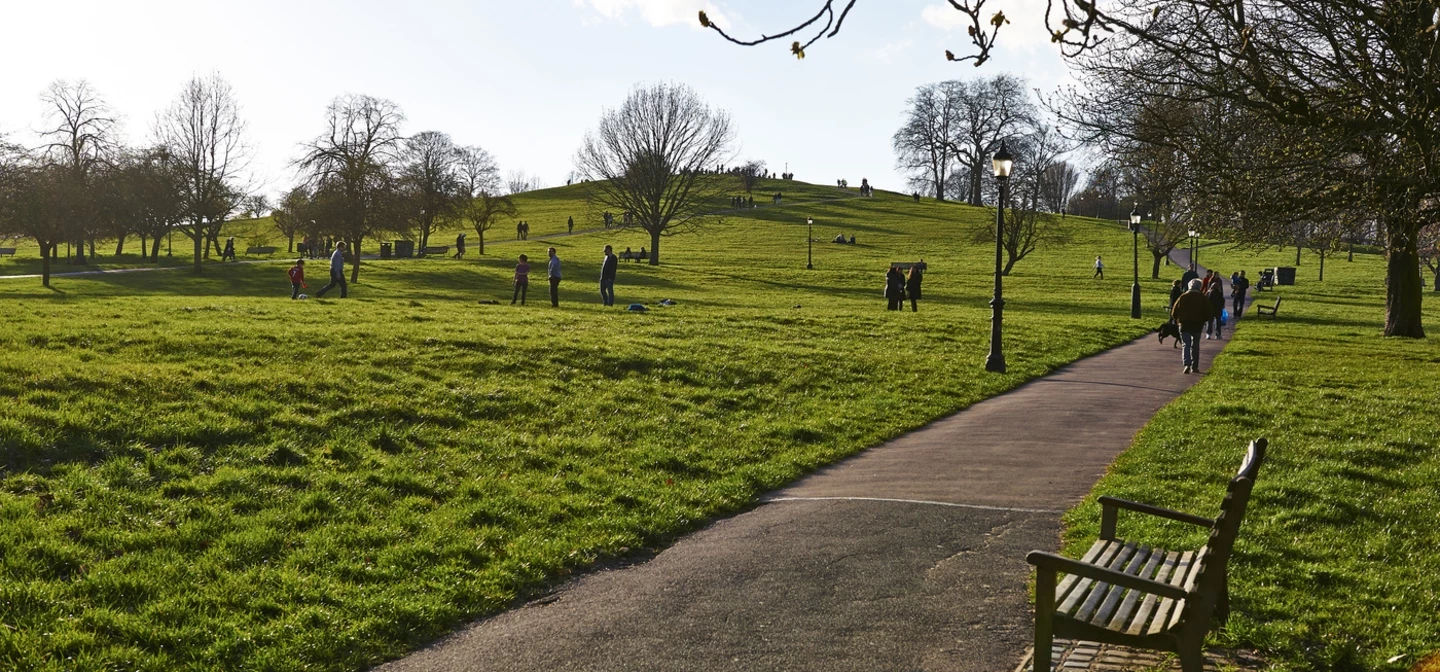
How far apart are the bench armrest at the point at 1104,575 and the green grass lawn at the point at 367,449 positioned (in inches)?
130

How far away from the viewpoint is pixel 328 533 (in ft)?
24.2

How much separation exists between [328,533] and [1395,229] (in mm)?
12056

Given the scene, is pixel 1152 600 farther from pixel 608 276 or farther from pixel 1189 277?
pixel 1189 277

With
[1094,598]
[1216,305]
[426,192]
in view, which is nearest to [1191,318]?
[1216,305]

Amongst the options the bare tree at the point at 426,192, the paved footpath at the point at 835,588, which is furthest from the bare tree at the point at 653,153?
the paved footpath at the point at 835,588

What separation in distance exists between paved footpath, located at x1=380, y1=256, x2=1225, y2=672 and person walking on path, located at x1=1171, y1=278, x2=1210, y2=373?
30.1ft

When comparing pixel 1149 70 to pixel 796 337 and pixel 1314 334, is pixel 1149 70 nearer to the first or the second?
pixel 796 337

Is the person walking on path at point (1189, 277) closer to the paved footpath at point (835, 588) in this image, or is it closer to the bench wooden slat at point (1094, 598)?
the paved footpath at point (835, 588)

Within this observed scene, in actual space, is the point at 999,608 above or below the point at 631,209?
below

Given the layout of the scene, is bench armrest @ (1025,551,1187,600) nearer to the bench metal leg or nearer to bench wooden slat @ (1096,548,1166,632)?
the bench metal leg

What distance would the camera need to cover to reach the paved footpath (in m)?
5.21

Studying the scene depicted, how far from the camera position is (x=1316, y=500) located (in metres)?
8.41

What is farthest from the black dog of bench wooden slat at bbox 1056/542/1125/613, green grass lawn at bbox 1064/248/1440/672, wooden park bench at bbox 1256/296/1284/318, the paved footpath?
bench wooden slat at bbox 1056/542/1125/613

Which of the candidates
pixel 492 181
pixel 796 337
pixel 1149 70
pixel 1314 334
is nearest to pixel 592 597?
pixel 1149 70
